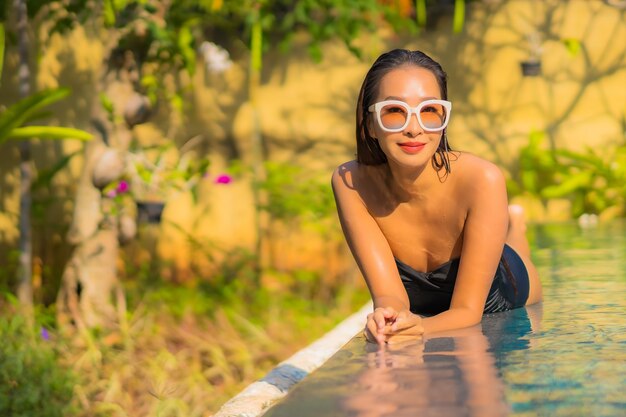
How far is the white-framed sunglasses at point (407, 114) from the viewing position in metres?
2.88

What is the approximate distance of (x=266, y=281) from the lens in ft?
27.5

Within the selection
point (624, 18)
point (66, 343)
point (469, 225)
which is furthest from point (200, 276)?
point (469, 225)

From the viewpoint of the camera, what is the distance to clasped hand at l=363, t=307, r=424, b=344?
2.84 m

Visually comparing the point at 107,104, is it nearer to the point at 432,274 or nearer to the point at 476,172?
the point at 432,274

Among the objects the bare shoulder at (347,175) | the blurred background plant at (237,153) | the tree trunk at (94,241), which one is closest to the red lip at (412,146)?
the bare shoulder at (347,175)

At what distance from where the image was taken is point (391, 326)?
2855 mm

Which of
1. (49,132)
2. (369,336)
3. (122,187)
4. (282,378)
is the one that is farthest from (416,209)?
(122,187)

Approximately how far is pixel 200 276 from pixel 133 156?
1.55 m

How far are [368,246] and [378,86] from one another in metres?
0.50

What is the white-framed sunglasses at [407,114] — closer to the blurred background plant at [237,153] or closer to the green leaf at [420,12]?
the blurred background plant at [237,153]

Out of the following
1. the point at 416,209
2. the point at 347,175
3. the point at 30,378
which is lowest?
the point at 30,378

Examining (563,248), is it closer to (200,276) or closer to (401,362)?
(200,276)

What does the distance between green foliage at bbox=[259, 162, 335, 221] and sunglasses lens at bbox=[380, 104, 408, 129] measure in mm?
4937

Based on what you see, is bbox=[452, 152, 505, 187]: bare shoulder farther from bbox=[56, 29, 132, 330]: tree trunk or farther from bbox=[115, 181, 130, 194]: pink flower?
bbox=[56, 29, 132, 330]: tree trunk
